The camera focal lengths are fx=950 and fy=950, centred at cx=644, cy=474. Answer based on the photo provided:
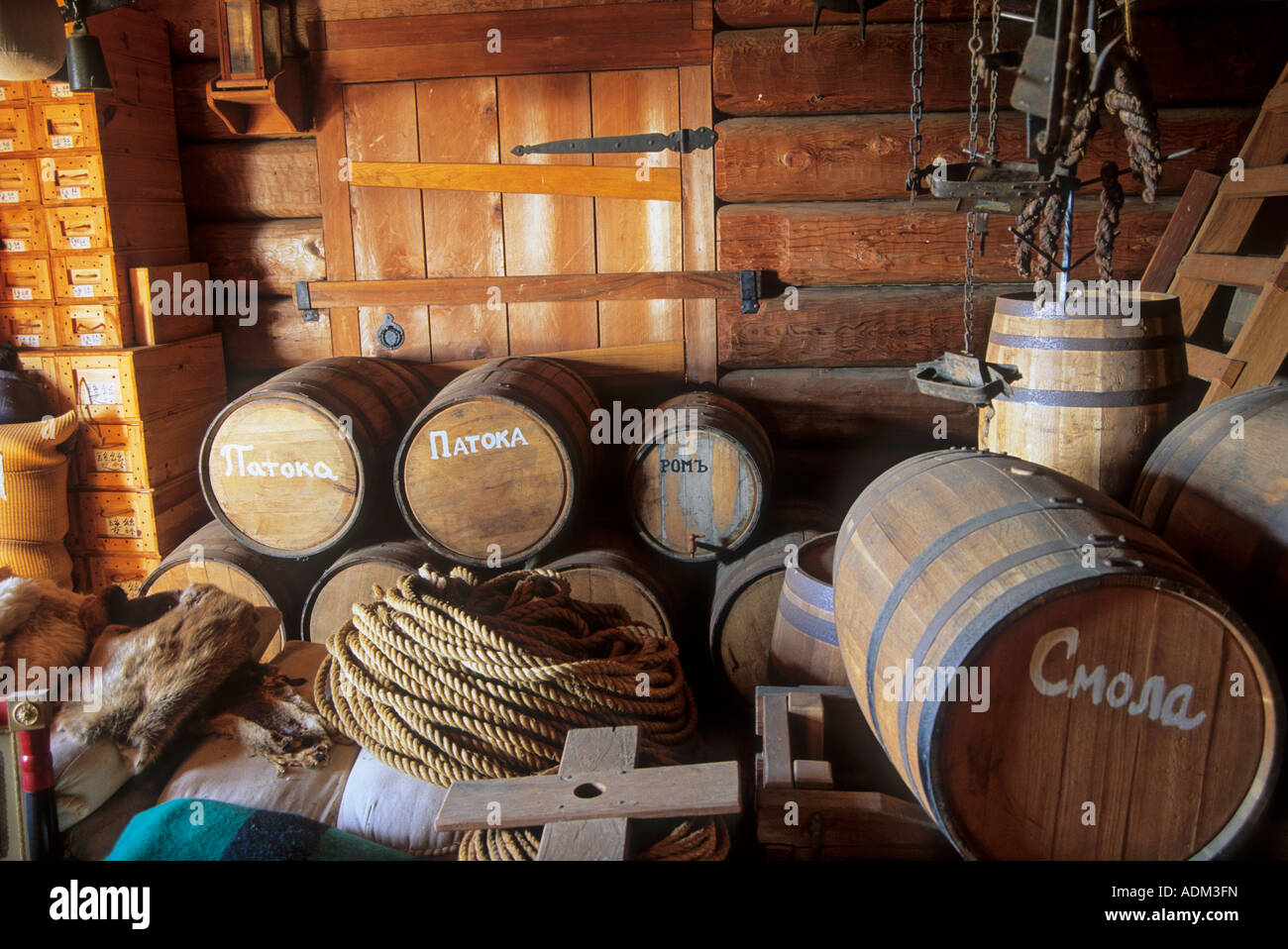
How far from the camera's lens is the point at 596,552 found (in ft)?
11.5

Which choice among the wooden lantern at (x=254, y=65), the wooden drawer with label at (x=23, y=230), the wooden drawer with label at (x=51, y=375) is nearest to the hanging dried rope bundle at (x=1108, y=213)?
the wooden lantern at (x=254, y=65)

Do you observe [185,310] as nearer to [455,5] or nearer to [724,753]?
[455,5]

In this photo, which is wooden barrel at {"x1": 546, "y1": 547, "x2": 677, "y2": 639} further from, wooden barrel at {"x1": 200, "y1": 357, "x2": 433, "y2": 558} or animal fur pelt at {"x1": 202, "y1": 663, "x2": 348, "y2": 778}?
animal fur pelt at {"x1": 202, "y1": 663, "x2": 348, "y2": 778}

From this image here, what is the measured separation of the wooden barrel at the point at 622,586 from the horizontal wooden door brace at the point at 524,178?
5.35ft

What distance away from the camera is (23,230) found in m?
3.93

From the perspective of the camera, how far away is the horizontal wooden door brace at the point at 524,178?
405 centimetres

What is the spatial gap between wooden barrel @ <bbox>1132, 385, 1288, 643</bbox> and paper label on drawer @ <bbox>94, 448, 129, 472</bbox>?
3774 mm

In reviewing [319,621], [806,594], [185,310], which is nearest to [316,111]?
[185,310]

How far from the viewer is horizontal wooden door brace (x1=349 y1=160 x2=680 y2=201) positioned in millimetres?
4051

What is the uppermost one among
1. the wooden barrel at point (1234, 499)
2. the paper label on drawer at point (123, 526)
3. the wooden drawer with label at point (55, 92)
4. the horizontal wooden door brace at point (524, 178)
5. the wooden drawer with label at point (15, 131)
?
the wooden drawer with label at point (55, 92)

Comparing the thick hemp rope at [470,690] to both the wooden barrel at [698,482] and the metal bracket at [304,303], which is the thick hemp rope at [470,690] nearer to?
the wooden barrel at [698,482]

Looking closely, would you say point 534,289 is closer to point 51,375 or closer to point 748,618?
point 748,618

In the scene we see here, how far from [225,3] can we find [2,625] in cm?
281

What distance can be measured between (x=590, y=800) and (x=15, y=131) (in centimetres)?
380
